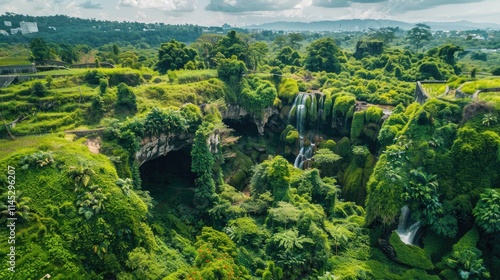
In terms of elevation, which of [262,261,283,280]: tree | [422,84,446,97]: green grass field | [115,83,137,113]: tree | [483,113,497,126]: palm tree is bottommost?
[262,261,283,280]: tree

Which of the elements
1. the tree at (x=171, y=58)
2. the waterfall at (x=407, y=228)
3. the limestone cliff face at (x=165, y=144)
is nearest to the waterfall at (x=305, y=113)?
the limestone cliff face at (x=165, y=144)

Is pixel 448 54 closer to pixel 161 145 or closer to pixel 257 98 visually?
pixel 257 98

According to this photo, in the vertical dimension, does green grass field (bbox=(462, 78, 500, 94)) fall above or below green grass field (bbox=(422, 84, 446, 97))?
above

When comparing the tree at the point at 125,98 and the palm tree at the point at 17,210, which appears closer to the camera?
the palm tree at the point at 17,210

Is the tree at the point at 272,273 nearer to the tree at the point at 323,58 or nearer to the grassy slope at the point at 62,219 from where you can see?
the grassy slope at the point at 62,219

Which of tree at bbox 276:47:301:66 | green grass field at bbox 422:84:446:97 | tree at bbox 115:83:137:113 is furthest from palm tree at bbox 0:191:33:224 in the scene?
tree at bbox 276:47:301:66

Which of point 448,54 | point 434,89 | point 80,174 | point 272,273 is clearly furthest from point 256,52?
point 272,273

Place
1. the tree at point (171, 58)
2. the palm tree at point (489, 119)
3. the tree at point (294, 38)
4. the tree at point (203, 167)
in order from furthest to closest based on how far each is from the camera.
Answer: the tree at point (294, 38)
the tree at point (171, 58)
the tree at point (203, 167)
the palm tree at point (489, 119)

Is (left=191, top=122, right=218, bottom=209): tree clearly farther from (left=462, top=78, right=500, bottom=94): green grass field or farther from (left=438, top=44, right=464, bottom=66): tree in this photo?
(left=438, top=44, right=464, bottom=66): tree
